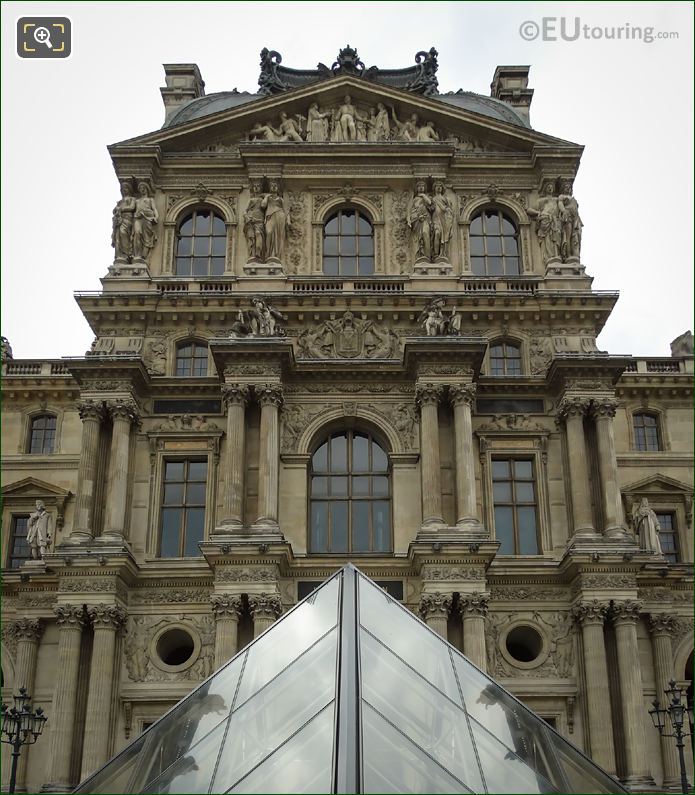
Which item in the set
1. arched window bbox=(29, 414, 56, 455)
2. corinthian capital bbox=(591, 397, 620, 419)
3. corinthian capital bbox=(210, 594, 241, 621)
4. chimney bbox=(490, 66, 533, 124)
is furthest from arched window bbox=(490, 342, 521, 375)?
arched window bbox=(29, 414, 56, 455)

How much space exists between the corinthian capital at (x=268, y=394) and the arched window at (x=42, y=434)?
9.33 m

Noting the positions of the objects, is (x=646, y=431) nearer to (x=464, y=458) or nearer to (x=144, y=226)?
(x=464, y=458)

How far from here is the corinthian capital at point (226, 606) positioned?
25469mm

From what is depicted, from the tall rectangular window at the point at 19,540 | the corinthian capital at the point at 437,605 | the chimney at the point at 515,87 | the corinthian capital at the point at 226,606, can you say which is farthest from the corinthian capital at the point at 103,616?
the chimney at the point at 515,87

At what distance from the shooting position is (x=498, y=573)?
26875 mm

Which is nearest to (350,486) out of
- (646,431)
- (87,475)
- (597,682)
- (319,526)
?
(319,526)

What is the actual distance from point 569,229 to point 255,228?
9143 mm

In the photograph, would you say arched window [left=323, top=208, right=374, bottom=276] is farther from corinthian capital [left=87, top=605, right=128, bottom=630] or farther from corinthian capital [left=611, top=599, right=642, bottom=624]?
corinthian capital [left=611, top=599, right=642, bottom=624]

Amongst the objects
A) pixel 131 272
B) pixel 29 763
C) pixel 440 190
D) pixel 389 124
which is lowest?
pixel 29 763

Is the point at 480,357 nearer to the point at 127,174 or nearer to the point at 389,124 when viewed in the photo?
the point at 389,124

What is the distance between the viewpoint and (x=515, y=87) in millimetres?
36625

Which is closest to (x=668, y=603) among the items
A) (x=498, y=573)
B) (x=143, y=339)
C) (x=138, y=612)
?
(x=498, y=573)

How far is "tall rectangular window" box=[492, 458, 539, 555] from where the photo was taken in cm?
2788

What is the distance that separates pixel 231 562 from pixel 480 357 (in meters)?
8.39
